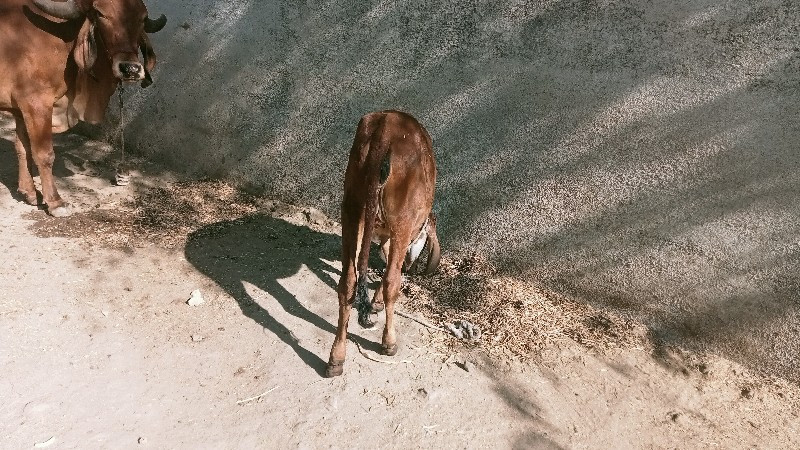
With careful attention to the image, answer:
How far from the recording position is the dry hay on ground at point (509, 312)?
12.7ft

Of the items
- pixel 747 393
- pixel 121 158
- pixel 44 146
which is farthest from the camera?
pixel 121 158

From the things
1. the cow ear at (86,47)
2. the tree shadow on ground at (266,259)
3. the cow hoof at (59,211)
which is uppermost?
the cow ear at (86,47)

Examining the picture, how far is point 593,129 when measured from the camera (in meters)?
3.92

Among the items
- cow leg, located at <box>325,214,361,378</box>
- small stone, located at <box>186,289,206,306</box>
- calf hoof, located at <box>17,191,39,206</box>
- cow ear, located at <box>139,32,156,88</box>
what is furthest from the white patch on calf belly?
calf hoof, located at <box>17,191,39,206</box>

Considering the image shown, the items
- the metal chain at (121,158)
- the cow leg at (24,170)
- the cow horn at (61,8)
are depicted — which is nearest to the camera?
the cow horn at (61,8)

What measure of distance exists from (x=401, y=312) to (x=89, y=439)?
1895 mm

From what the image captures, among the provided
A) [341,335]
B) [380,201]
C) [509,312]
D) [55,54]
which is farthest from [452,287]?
[55,54]

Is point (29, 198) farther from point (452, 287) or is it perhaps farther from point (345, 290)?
point (452, 287)

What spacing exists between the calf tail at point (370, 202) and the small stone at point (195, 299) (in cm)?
131

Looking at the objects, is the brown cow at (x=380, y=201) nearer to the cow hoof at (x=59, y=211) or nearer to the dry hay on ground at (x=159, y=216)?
the dry hay on ground at (x=159, y=216)

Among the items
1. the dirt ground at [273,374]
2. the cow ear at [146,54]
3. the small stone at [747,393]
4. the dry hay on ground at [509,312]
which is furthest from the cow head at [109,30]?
the small stone at [747,393]

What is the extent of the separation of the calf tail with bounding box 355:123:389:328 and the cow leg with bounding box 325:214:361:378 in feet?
0.38

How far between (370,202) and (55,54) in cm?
295

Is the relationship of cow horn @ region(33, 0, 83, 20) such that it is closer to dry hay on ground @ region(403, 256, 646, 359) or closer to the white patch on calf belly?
the white patch on calf belly
